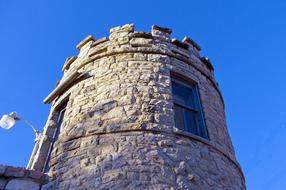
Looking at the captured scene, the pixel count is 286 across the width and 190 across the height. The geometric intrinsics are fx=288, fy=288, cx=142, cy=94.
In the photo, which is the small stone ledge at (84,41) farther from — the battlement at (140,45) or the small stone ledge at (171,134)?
the small stone ledge at (171,134)

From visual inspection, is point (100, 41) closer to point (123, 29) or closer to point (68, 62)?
point (123, 29)

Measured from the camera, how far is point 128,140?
4.94 m

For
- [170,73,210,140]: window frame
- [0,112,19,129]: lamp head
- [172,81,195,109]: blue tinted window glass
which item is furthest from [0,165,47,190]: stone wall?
[172,81,195,109]: blue tinted window glass

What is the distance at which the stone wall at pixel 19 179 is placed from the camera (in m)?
4.61

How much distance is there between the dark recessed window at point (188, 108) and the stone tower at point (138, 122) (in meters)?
0.02

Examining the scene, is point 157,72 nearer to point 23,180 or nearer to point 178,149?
point 178,149

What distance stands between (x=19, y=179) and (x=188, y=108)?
3568mm

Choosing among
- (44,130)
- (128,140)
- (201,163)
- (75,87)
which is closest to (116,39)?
(75,87)

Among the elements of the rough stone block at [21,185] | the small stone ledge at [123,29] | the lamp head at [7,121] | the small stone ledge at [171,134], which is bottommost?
the rough stone block at [21,185]

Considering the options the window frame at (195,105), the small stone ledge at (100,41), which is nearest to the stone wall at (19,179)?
the window frame at (195,105)

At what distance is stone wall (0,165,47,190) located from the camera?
461 centimetres

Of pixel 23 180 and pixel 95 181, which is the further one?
pixel 23 180

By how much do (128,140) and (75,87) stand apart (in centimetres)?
229

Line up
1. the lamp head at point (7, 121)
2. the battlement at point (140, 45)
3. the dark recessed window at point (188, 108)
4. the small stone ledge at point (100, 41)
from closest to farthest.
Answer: the dark recessed window at point (188, 108), the lamp head at point (7, 121), the battlement at point (140, 45), the small stone ledge at point (100, 41)
